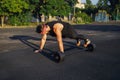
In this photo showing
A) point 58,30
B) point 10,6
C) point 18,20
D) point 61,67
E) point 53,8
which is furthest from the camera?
point 53,8

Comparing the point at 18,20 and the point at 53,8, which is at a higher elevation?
the point at 53,8

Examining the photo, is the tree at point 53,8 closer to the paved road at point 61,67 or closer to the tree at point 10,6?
the tree at point 10,6

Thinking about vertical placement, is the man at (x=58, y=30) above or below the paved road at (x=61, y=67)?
above

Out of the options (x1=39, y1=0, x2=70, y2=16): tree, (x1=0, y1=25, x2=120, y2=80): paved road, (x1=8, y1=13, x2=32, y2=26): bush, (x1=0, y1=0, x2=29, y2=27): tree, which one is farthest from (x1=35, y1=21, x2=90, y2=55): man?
(x1=39, y1=0, x2=70, y2=16): tree

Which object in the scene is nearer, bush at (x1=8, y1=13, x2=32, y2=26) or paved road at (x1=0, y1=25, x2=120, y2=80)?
paved road at (x1=0, y1=25, x2=120, y2=80)

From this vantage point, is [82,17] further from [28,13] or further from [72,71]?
[72,71]

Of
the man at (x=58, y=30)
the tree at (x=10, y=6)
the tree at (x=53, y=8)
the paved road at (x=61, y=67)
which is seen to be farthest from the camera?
the tree at (x=53, y=8)

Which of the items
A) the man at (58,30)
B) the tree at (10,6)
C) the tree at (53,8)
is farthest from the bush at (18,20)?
the man at (58,30)

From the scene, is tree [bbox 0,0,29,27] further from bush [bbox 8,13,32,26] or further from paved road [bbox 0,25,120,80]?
paved road [bbox 0,25,120,80]

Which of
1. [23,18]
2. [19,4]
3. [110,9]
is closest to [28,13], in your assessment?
[23,18]

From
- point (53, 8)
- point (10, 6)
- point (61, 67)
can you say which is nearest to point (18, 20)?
point (10, 6)

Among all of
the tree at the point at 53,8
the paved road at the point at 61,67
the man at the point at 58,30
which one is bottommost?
the paved road at the point at 61,67

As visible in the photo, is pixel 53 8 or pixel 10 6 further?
pixel 53 8

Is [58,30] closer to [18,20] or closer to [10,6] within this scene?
[10,6]
